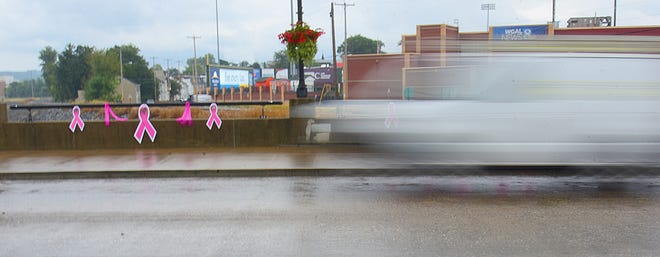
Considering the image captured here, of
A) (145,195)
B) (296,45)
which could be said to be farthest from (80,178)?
(296,45)

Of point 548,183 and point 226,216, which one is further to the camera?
point 548,183

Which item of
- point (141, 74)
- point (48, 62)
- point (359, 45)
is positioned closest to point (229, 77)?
point (141, 74)

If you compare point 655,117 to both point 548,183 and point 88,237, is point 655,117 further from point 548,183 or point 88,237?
point 88,237

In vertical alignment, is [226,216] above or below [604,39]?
below

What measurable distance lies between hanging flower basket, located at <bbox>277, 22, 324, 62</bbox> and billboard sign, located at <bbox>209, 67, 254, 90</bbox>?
6141 cm

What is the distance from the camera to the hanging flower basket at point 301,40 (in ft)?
40.2

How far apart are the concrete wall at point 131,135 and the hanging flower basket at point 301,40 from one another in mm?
1642

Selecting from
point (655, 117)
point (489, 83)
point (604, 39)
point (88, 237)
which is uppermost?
point (604, 39)

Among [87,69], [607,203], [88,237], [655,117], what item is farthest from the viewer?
[87,69]

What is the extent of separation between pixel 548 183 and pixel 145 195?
5.98 metres

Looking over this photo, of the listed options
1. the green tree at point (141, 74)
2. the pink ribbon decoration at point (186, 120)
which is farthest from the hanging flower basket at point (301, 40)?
the green tree at point (141, 74)

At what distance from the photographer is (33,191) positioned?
27.6 feet

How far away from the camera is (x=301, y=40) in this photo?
40.2 feet

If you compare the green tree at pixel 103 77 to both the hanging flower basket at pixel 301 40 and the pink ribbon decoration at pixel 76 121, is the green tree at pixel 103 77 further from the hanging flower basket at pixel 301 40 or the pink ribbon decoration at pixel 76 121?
the hanging flower basket at pixel 301 40
